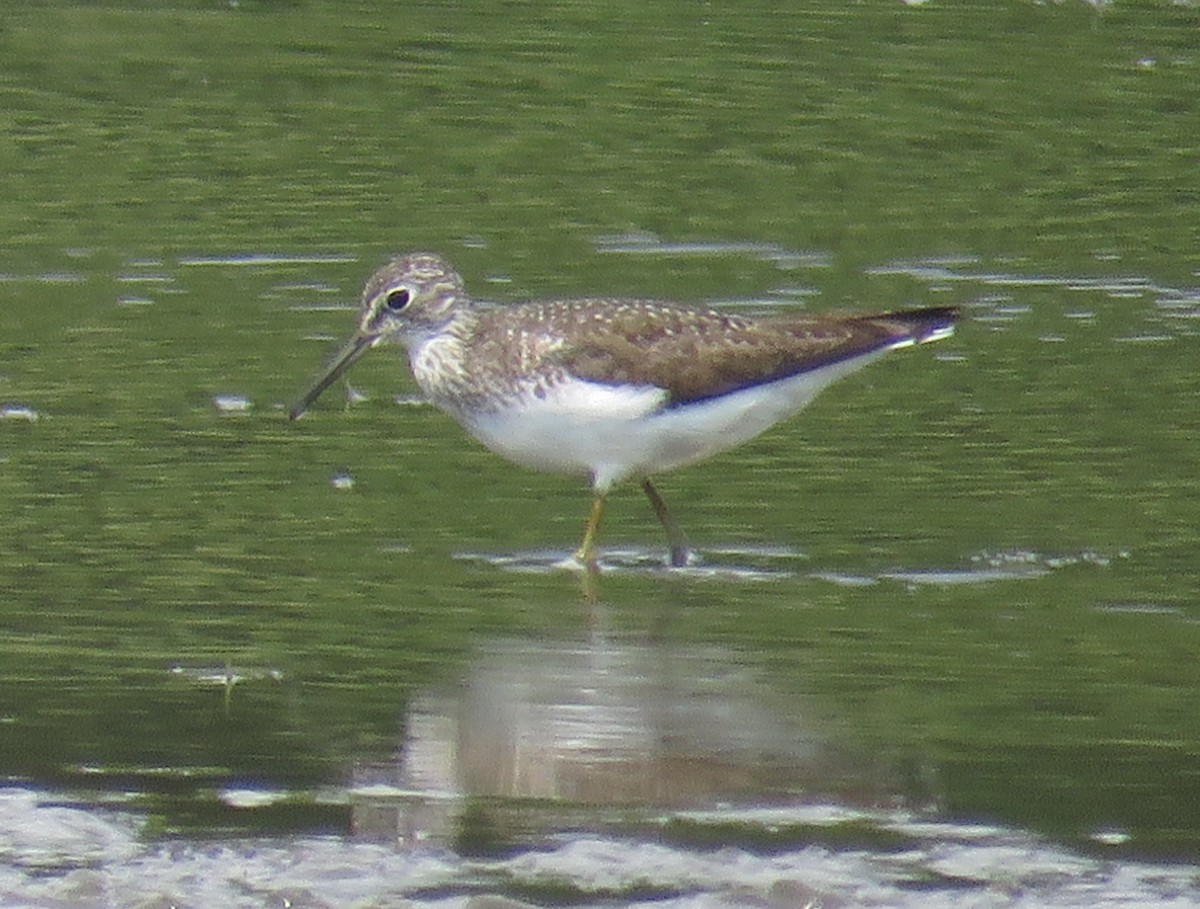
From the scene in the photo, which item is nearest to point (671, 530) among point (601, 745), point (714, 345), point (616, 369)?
point (616, 369)

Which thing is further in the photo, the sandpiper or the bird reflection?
the sandpiper

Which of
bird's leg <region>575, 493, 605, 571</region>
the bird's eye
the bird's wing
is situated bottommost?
bird's leg <region>575, 493, 605, 571</region>

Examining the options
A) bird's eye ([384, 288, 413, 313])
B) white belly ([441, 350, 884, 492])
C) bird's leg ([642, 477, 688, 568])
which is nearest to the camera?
bird's leg ([642, 477, 688, 568])

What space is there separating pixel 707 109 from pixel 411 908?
9515mm

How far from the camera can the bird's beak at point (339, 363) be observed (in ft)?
31.3

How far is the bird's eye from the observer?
943 cm

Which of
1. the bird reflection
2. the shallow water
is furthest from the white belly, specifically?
the bird reflection

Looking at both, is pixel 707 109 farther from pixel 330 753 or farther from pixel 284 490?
pixel 330 753

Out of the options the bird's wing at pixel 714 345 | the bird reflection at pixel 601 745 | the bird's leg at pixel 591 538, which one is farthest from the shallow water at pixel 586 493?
the bird's wing at pixel 714 345

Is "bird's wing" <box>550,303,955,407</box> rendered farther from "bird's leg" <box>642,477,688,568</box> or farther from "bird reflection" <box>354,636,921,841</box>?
"bird reflection" <box>354,636,921,841</box>

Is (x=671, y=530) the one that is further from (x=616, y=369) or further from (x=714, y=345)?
(x=714, y=345)

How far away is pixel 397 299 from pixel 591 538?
1.22 m

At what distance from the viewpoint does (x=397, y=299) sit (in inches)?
372

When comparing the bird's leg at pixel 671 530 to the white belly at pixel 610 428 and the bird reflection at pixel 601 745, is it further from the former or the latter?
the bird reflection at pixel 601 745
